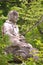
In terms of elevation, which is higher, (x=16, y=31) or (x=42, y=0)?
(x=42, y=0)

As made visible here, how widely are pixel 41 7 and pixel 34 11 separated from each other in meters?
0.73

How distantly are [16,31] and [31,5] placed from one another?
3.46 meters

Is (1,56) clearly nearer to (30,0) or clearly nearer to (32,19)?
(32,19)

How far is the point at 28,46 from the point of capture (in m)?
5.79

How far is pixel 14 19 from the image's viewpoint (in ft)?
20.0

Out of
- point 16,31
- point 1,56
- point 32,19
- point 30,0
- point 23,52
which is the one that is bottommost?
point 1,56

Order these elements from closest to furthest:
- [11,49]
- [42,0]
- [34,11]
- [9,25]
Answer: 1. [11,49]
2. [9,25]
3. [34,11]
4. [42,0]

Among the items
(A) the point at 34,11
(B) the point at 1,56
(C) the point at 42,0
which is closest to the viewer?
(B) the point at 1,56

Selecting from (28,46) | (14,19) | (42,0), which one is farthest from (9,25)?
(42,0)

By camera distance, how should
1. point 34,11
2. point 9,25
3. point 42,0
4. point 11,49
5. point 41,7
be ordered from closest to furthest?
point 11,49 → point 9,25 → point 34,11 → point 41,7 → point 42,0

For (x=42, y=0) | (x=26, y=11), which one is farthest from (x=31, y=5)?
(x=42, y=0)

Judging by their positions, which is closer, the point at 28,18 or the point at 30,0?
the point at 28,18

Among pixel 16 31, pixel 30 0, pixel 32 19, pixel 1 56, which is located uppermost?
pixel 30 0

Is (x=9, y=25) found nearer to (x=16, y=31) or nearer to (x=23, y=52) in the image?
(x=16, y=31)
